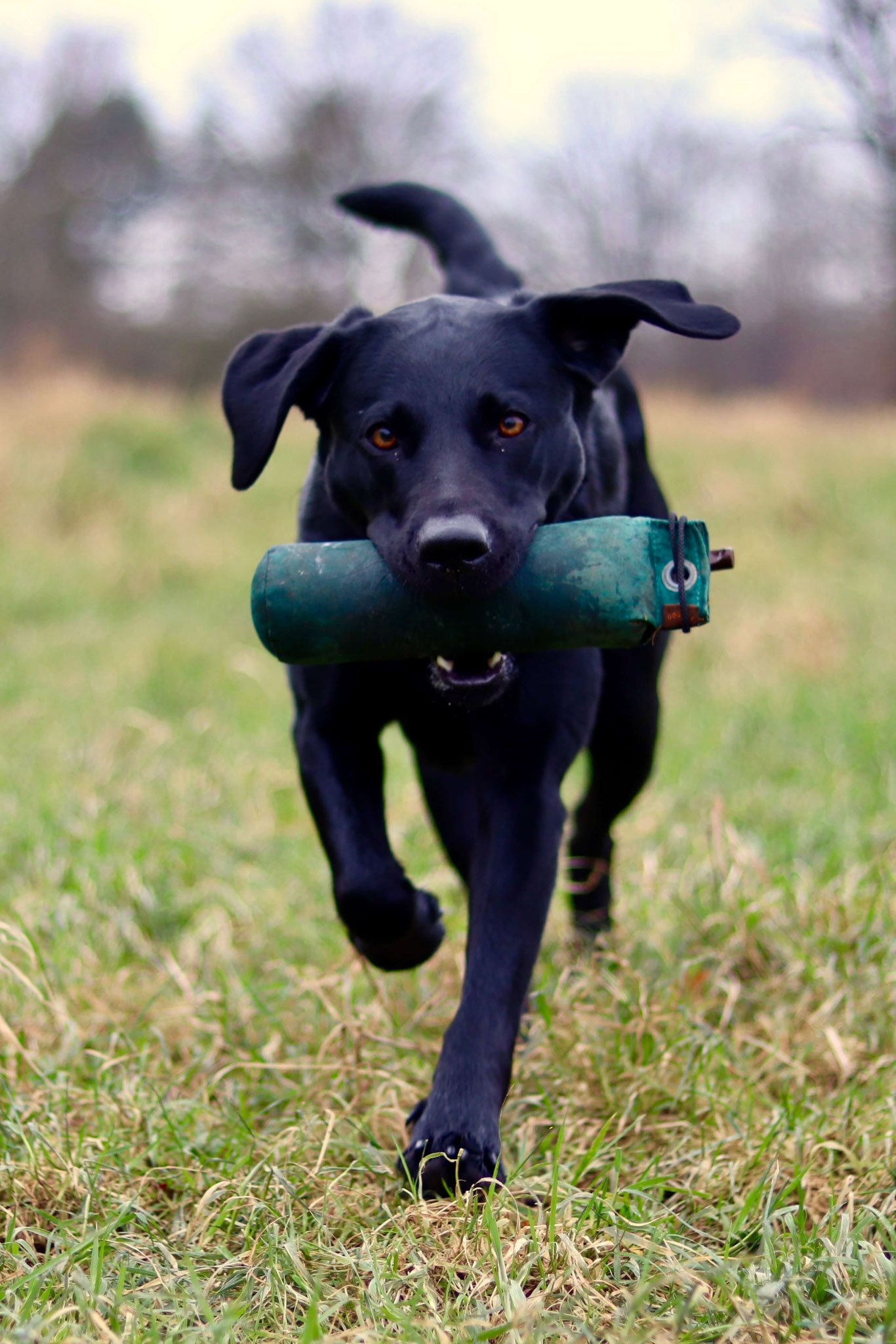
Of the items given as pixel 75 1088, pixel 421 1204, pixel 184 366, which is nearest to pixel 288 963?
pixel 75 1088

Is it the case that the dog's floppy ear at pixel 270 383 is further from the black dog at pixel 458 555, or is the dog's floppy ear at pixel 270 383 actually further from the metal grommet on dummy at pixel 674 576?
the metal grommet on dummy at pixel 674 576

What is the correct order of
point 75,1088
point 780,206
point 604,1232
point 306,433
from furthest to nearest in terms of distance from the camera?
point 780,206
point 306,433
point 75,1088
point 604,1232

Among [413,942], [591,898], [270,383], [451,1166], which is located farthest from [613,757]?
[451,1166]

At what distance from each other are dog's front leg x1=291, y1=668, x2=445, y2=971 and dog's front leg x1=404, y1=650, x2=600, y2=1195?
0.13 m

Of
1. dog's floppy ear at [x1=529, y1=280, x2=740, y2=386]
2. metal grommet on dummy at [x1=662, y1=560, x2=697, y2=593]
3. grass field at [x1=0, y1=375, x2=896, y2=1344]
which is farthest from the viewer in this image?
dog's floppy ear at [x1=529, y1=280, x2=740, y2=386]

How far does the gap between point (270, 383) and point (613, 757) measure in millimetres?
1355

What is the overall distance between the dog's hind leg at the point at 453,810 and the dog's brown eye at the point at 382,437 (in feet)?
2.08

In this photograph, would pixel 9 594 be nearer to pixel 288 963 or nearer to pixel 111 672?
pixel 111 672

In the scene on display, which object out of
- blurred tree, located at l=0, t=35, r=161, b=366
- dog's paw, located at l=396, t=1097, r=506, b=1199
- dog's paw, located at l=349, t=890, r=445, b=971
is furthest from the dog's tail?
blurred tree, located at l=0, t=35, r=161, b=366

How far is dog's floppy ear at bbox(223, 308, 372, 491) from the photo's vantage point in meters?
2.32

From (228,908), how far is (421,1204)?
1.59m

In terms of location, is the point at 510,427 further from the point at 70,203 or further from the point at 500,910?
the point at 70,203

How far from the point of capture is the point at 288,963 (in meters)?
3.00

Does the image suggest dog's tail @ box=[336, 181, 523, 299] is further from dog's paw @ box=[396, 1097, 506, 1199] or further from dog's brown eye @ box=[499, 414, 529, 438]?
dog's paw @ box=[396, 1097, 506, 1199]
